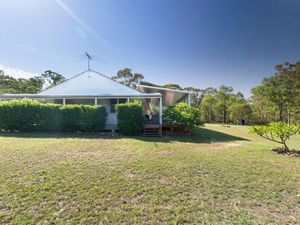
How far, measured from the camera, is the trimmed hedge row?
40.2 feet

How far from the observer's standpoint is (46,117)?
12.6 metres

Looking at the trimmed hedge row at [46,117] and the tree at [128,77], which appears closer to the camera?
the trimmed hedge row at [46,117]

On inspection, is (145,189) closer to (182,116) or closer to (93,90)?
(182,116)

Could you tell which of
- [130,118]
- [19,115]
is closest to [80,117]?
[130,118]

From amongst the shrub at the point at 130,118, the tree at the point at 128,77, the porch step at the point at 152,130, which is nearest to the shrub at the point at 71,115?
the shrub at the point at 130,118

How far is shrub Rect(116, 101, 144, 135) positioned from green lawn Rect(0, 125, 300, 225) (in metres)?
5.44

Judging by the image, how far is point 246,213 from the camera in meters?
3.49

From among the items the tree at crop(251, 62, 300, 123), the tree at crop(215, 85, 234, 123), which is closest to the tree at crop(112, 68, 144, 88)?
the tree at crop(215, 85, 234, 123)

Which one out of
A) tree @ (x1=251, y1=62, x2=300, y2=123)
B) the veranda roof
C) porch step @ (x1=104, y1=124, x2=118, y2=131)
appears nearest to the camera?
porch step @ (x1=104, y1=124, x2=118, y2=131)

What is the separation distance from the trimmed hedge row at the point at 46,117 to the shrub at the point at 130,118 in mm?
1502

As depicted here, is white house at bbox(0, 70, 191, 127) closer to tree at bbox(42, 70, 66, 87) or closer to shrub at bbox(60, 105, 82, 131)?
shrub at bbox(60, 105, 82, 131)

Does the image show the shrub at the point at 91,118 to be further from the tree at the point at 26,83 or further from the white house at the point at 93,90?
the tree at the point at 26,83

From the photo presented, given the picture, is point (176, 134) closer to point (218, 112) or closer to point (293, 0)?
point (293, 0)

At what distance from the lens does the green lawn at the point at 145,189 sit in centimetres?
334
